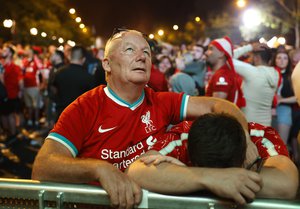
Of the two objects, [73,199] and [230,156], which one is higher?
[230,156]

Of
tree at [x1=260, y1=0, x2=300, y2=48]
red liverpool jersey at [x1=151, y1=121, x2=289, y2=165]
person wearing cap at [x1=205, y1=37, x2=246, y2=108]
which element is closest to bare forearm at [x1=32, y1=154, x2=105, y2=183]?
red liverpool jersey at [x1=151, y1=121, x2=289, y2=165]

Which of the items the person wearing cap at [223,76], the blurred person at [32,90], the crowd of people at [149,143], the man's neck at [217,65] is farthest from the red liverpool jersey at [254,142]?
the blurred person at [32,90]

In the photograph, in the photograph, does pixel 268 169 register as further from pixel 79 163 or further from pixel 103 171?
pixel 79 163

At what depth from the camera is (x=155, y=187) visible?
6.24 feet

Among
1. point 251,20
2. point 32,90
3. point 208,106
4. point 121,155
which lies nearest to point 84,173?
point 121,155

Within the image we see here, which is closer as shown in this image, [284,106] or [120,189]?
[120,189]

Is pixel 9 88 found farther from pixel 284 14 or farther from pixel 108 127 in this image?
pixel 284 14

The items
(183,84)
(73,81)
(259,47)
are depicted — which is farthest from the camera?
(73,81)

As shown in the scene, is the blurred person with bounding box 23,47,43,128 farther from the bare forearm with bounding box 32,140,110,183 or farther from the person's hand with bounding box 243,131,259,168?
the person's hand with bounding box 243,131,259,168

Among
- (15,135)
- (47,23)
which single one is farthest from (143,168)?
(47,23)

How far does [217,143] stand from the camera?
6.23 ft

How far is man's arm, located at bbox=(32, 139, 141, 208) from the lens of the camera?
1.84 m

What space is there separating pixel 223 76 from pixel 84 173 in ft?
12.0

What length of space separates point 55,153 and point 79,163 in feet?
0.78
